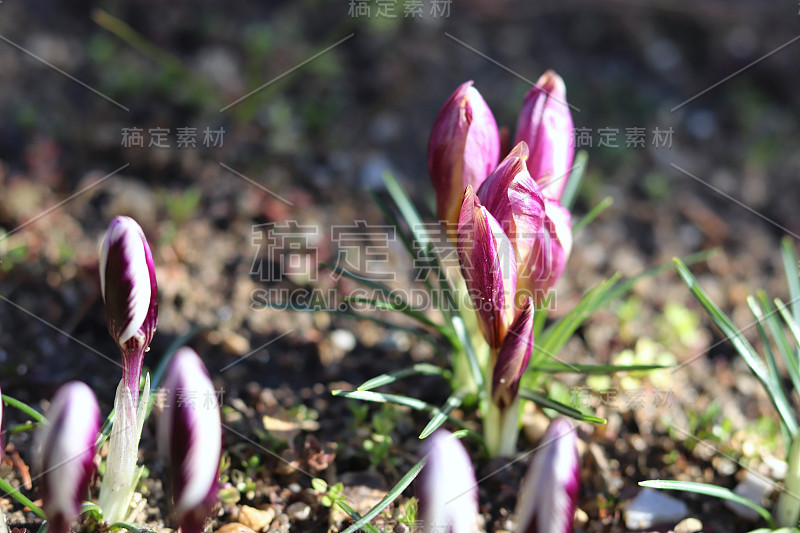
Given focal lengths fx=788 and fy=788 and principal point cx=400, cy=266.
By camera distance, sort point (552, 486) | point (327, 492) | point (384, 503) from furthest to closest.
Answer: point (327, 492) < point (384, 503) < point (552, 486)

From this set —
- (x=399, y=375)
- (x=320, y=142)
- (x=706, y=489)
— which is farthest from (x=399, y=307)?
(x=320, y=142)

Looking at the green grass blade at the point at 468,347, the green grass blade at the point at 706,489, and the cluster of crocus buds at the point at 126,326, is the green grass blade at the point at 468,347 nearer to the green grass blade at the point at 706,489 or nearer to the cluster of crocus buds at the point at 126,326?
the green grass blade at the point at 706,489

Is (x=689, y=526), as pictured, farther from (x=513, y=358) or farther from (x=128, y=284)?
(x=128, y=284)

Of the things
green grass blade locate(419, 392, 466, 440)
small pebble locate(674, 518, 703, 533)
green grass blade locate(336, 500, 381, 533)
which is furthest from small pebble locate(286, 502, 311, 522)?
small pebble locate(674, 518, 703, 533)

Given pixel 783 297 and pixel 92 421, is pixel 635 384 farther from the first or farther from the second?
pixel 92 421

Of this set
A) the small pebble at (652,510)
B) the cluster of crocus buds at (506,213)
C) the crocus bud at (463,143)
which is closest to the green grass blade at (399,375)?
the cluster of crocus buds at (506,213)
